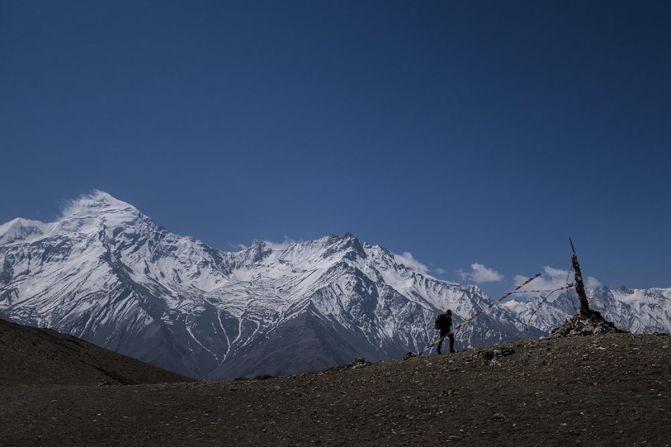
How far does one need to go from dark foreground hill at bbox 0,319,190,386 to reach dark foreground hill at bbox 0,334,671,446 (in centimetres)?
929

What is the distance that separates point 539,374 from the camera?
22.6m

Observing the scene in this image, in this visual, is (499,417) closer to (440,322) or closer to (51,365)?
(440,322)

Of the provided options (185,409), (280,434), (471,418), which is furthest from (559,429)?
(185,409)

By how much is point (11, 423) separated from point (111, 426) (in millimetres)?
4099

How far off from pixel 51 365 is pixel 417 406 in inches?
1192

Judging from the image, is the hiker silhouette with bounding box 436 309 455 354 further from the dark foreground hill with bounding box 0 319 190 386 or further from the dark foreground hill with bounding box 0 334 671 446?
the dark foreground hill with bounding box 0 319 190 386

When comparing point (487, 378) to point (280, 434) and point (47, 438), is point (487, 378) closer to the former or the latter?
point (280, 434)

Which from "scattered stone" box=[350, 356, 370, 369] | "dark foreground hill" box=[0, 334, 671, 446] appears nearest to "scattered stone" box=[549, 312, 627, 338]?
"dark foreground hill" box=[0, 334, 671, 446]

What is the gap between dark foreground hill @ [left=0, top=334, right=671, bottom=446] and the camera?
61.5 feet

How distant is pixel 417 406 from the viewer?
71.9 feet

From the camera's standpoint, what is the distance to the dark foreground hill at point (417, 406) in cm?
1873

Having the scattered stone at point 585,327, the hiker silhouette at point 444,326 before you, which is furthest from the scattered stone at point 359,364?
the scattered stone at point 585,327

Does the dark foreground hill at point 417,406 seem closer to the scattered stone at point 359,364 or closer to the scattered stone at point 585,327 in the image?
the scattered stone at point 359,364

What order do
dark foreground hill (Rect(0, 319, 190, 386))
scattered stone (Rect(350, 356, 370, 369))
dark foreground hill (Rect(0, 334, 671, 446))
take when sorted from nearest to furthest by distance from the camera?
dark foreground hill (Rect(0, 334, 671, 446))
scattered stone (Rect(350, 356, 370, 369))
dark foreground hill (Rect(0, 319, 190, 386))
